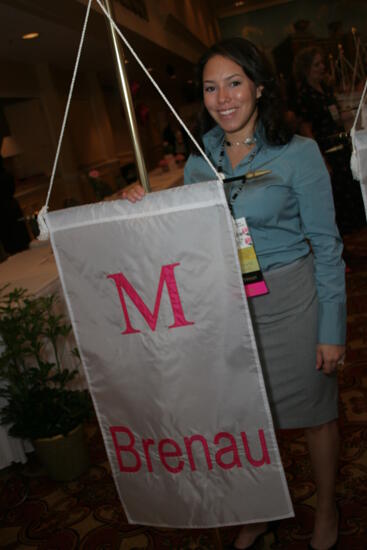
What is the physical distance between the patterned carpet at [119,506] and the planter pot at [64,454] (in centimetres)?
4

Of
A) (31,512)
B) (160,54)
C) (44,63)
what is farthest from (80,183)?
(31,512)

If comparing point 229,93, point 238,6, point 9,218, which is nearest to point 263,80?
point 229,93

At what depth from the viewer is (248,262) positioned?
4.70 feet

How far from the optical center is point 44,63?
7863mm

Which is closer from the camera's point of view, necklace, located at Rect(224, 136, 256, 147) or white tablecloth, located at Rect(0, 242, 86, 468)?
necklace, located at Rect(224, 136, 256, 147)

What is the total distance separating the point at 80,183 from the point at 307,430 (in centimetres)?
735

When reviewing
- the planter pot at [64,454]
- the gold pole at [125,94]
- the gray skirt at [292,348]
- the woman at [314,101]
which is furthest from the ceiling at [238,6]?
the gray skirt at [292,348]

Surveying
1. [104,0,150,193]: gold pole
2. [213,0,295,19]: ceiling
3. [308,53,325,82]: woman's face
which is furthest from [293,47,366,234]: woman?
[213,0,295,19]: ceiling

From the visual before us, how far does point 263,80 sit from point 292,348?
0.68m

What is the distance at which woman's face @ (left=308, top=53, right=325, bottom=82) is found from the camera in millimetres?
4004

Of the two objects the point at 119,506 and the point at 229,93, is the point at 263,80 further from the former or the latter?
the point at 119,506

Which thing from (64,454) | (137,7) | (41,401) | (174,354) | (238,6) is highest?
(238,6)

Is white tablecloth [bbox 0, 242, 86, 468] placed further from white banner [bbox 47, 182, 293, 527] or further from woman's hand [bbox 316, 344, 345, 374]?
woman's hand [bbox 316, 344, 345, 374]

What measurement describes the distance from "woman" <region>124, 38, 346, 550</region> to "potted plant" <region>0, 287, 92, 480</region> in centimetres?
106
